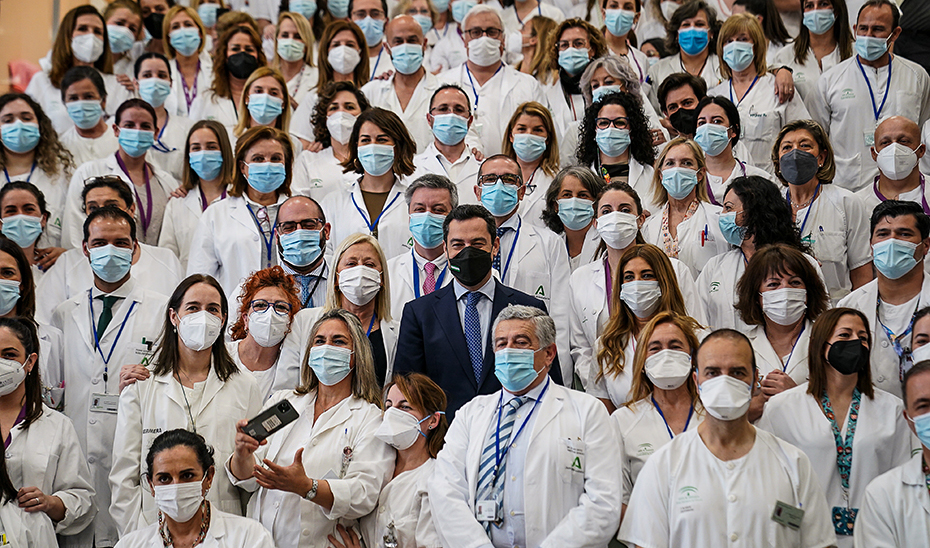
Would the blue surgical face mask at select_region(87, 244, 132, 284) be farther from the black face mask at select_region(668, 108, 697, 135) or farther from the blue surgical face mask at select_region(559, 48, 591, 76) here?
the black face mask at select_region(668, 108, 697, 135)

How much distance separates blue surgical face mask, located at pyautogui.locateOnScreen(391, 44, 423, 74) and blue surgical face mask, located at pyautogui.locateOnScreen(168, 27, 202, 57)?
92.3 inches

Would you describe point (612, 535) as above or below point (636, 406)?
below

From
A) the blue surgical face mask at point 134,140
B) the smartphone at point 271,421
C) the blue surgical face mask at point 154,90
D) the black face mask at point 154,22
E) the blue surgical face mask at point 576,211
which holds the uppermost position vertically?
the black face mask at point 154,22

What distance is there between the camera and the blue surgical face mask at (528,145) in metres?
8.05

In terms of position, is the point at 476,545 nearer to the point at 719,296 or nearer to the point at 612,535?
the point at 612,535

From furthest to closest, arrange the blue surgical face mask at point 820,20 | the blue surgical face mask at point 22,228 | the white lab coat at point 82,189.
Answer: the blue surgical face mask at point 820,20 < the white lab coat at point 82,189 < the blue surgical face mask at point 22,228

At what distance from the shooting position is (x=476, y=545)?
4.99 metres

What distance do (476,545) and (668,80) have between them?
207 inches

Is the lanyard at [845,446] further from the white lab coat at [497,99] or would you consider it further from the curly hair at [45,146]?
the curly hair at [45,146]

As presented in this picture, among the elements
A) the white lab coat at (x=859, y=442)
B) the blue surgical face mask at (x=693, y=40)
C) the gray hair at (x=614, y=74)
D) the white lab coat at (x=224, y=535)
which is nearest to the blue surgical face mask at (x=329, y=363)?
the white lab coat at (x=224, y=535)

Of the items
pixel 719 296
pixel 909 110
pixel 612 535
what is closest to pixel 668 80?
pixel 909 110

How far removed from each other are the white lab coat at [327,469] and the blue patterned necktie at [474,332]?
65 cm

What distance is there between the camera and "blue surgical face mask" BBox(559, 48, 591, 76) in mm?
9367

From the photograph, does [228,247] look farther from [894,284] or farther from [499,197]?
[894,284]
